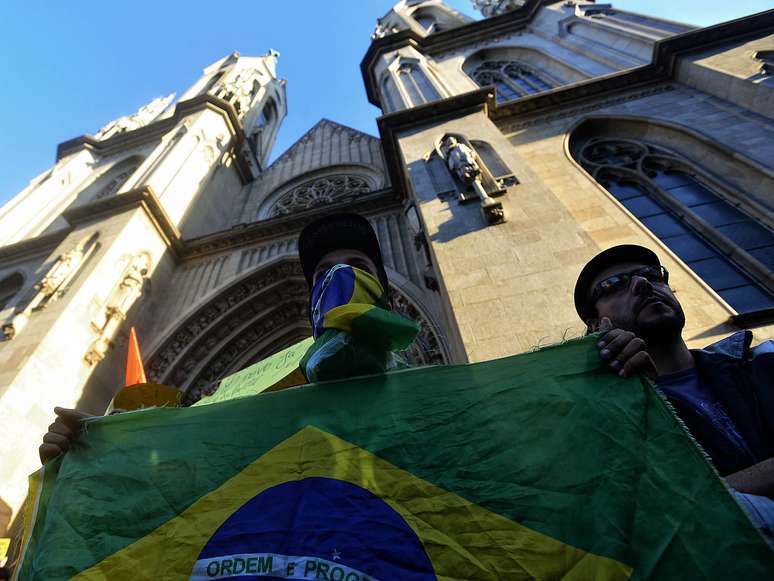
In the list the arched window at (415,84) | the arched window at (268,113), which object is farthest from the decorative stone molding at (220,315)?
the arched window at (268,113)

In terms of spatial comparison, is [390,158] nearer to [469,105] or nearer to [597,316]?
[469,105]

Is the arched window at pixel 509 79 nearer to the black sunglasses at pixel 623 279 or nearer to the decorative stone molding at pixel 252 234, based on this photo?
the decorative stone molding at pixel 252 234

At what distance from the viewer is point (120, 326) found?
6891mm

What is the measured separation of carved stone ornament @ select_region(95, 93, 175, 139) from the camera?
1883 centimetres

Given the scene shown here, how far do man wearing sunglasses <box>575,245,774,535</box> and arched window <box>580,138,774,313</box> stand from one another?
13.2ft

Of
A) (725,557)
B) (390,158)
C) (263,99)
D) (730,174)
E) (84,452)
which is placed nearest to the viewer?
(725,557)

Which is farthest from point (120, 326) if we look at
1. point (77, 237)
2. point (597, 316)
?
point (597, 316)

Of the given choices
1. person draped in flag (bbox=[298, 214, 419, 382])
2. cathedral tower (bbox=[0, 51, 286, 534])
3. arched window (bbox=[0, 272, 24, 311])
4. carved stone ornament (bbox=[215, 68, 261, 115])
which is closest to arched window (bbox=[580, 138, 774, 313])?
person draped in flag (bbox=[298, 214, 419, 382])

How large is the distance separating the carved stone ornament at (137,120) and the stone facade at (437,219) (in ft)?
18.8

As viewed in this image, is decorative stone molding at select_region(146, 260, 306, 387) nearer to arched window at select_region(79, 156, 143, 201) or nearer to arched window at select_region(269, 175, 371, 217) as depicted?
arched window at select_region(269, 175, 371, 217)

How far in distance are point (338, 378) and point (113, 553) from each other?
3.35 ft

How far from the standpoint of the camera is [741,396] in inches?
62.6

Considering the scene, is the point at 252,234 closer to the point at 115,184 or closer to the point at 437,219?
the point at 437,219

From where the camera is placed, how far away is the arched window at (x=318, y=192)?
1266 cm
